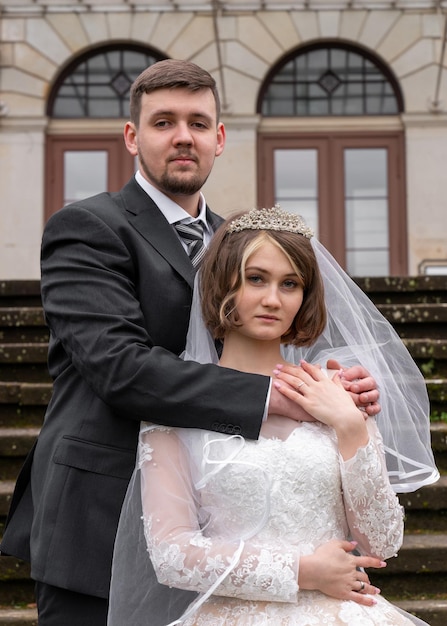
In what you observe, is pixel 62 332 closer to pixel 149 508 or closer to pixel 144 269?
pixel 144 269

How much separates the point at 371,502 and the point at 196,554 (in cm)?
45

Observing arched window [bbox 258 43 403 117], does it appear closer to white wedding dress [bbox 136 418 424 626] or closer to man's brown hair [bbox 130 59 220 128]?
man's brown hair [bbox 130 59 220 128]

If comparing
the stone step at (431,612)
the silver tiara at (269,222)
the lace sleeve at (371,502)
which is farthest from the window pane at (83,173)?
the lace sleeve at (371,502)

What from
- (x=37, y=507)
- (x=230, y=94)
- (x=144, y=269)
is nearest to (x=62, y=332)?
(x=144, y=269)

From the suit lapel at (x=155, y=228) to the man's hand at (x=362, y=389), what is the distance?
507mm

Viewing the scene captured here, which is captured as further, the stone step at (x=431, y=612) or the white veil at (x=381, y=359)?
the stone step at (x=431, y=612)

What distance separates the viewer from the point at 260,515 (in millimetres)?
2203

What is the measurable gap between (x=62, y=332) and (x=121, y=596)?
685mm

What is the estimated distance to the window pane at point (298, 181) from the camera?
41.2 ft

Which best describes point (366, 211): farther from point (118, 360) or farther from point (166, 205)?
point (118, 360)

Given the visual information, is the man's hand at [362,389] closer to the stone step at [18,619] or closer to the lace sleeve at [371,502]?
the lace sleeve at [371,502]

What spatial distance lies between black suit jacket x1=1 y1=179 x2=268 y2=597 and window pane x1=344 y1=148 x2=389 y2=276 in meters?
10.1

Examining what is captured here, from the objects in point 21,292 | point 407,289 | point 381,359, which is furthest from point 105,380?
point 407,289

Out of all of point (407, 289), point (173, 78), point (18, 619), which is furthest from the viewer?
point (407, 289)
